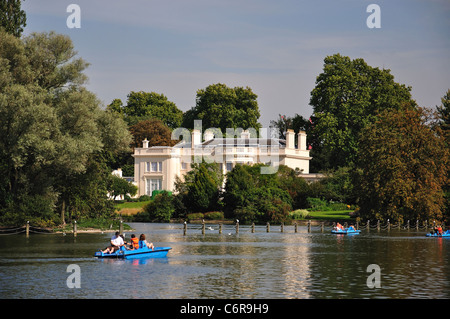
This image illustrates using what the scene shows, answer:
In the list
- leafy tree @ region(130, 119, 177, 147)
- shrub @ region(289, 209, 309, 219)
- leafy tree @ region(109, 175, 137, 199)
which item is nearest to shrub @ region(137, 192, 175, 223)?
shrub @ region(289, 209, 309, 219)

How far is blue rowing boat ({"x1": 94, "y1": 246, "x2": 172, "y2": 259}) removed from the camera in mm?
34188

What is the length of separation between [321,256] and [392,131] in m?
33.8

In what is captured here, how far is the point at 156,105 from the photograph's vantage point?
134 meters

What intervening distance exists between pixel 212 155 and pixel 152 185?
1204 cm

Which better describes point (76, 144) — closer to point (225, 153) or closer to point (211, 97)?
point (225, 153)

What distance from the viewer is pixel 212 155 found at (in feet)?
335

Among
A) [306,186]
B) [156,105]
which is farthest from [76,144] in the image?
[156,105]

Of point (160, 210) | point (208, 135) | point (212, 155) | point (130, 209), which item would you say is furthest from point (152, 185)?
point (160, 210)

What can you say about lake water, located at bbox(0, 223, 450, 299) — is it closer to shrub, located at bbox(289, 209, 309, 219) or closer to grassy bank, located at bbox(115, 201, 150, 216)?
shrub, located at bbox(289, 209, 309, 219)

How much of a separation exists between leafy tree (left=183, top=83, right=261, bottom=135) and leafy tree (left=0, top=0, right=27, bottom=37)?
64.8 m

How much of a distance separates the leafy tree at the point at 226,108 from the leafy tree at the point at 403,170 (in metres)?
52.6

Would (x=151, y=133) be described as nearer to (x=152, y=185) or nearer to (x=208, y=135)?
(x=208, y=135)

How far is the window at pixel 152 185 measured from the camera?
10838 centimetres
